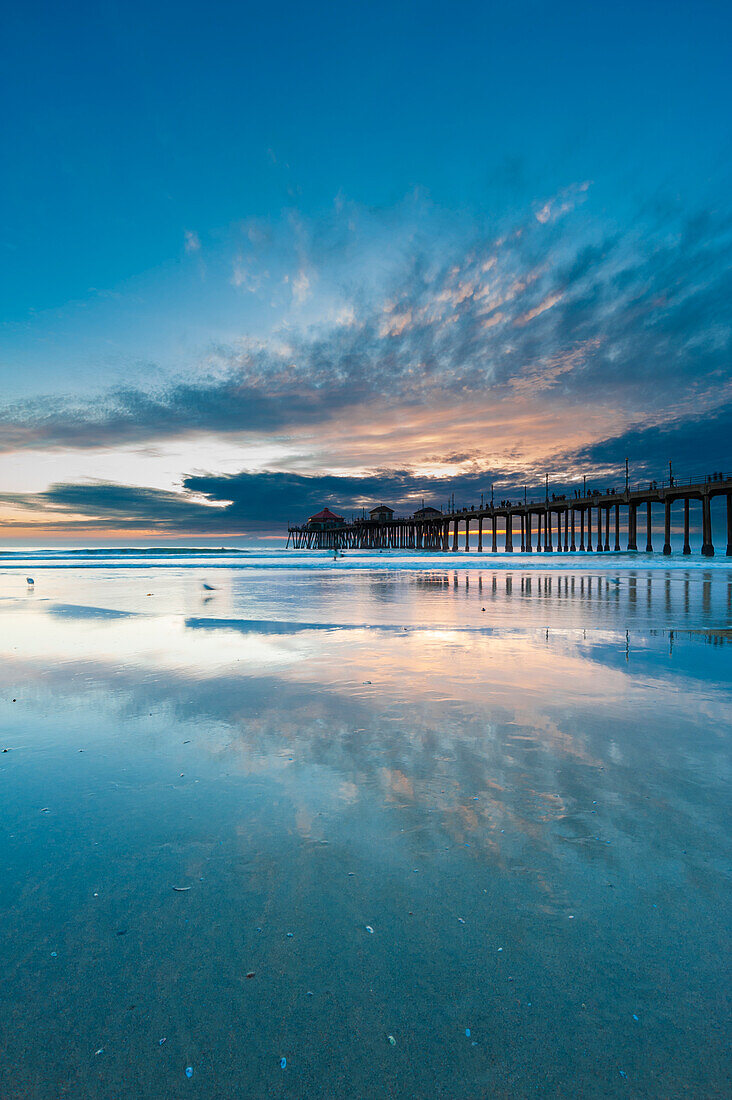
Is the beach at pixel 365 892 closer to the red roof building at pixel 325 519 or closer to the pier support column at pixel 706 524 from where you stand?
the pier support column at pixel 706 524

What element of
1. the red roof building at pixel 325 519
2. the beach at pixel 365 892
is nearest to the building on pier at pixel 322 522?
the red roof building at pixel 325 519

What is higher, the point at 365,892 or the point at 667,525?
the point at 667,525

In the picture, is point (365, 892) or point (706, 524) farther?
point (706, 524)

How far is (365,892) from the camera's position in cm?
258

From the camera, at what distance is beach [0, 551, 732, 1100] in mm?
1773

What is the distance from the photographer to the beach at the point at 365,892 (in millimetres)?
1773

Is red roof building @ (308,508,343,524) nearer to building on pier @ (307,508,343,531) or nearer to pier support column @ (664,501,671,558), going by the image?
building on pier @ (307,508,343,531)

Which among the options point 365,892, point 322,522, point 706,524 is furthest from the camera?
point 322,522

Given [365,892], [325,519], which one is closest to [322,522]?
[325,519]

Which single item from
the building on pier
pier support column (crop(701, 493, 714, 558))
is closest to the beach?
pier support column (crop(701, 493, 714, 558))

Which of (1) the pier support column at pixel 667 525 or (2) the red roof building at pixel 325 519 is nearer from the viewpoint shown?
(1) the pier support column at pixel 667 525

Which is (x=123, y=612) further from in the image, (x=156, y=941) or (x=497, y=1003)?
(x=497, y=1003)

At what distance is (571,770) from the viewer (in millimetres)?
3949

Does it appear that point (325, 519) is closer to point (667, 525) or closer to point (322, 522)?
point (322, 522)
